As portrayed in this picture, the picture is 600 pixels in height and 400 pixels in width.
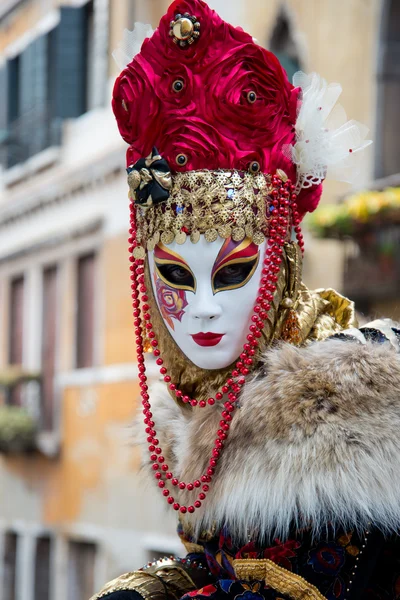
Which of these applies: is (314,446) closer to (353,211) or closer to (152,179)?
(152,179)

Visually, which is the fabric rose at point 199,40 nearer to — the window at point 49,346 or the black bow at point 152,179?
the black bow at point 152,179

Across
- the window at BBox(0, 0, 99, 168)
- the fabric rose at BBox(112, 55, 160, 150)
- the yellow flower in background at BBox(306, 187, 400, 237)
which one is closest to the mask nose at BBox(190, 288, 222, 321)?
the fabric rose at BBox(112, 55, 160, 150)

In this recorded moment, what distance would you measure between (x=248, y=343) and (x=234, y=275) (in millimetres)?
133

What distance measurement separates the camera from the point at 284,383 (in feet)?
5.51

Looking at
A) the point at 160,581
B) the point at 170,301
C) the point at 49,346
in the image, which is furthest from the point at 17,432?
the point at 170,301

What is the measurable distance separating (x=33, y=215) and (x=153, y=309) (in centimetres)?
617

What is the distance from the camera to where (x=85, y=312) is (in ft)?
23.7

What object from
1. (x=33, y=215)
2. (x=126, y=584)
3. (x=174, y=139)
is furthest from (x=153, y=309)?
(x=33, y=215)

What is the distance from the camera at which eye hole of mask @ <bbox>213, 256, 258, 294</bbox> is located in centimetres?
182

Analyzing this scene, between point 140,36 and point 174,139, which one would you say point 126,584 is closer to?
point 174,139

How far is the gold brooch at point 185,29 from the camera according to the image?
1812 mm

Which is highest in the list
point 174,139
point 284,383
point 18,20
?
point 18,20

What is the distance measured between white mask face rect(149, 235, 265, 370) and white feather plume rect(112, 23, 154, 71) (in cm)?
43

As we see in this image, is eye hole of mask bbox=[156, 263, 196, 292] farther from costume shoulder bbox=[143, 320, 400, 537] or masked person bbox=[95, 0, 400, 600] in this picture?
costume shoulder bbox=[143, 320, 400, 537]
